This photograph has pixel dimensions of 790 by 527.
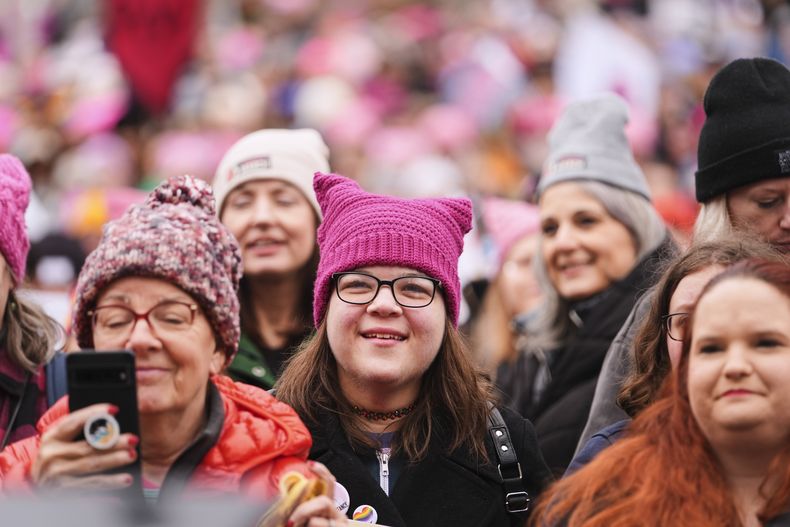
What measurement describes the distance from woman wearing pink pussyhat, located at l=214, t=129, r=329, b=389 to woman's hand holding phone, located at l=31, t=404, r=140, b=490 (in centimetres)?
225

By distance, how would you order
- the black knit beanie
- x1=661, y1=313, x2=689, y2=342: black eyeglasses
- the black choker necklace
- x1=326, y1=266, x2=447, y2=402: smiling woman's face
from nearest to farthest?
x1=661, y1=313, x2=689, y2=342: black eyeglasses, x1=326, y1=266, x2=447, y2=402: smiling woman's face, the black choker necklace, the black knit beanie

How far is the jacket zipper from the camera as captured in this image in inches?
165

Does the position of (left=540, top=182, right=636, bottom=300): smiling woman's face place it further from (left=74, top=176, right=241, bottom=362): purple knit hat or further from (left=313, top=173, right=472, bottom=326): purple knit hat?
(left=74, top=176, right=241, bottom=362): purple knit hat

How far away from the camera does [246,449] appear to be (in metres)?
3.73

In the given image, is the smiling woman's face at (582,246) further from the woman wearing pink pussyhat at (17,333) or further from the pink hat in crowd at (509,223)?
the woman wearing pink pussyhat at (17,333)

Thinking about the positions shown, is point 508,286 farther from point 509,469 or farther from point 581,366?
point 509,469

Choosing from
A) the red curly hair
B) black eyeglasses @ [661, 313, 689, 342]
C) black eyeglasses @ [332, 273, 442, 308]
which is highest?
black eyeglasses @ [332, 273, 442, 308]

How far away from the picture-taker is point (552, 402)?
5570mm

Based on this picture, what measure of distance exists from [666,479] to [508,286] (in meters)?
4.24

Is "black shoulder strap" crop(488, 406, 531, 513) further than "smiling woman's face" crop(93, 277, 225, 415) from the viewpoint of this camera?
Yes

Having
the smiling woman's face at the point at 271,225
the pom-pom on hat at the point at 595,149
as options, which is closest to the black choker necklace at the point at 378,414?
the smiling woman's face at the point at 271,225

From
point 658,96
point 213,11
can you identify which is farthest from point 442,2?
point 658,96

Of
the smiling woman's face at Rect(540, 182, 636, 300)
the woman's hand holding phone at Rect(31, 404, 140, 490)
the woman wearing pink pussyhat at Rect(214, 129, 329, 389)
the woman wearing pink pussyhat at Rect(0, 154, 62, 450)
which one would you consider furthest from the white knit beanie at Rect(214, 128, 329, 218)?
the woman's hand holding phone at Rect(31, 404, 140, 490)

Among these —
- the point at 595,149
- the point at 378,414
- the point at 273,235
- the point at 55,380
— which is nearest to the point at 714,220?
the point at 378,414
